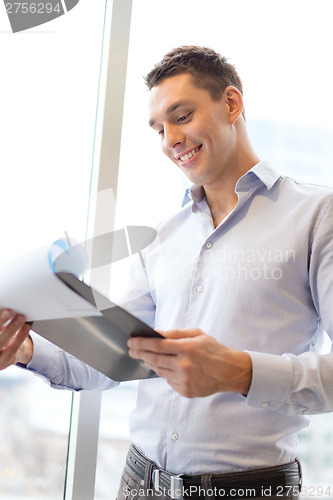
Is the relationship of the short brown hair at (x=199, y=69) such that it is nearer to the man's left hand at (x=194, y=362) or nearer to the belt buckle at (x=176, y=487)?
the man's left hand at (x=194, y=362)

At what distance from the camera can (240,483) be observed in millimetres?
1108

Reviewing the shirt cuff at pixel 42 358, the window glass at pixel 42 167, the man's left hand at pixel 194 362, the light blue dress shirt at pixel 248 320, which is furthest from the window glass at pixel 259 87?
the man's left hand at pixel 194 362

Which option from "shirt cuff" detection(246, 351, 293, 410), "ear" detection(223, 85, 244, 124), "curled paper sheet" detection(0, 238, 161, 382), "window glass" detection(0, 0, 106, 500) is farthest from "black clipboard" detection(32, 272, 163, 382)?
"ear" detection(223, 85, 244, 124)

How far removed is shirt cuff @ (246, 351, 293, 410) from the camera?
1.00 m

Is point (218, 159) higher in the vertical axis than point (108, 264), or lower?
higher

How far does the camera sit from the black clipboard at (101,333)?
0.83m

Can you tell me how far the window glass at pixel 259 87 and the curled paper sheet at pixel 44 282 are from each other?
33.4 inches

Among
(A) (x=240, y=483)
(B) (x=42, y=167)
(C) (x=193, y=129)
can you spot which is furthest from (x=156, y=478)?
(B) (x=42, y=167)

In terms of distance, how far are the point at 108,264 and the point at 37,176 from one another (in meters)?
0.37

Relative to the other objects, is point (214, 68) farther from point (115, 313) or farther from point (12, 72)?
point (115, 313)

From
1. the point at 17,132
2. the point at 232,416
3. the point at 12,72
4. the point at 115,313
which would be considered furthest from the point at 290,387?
the point at 12,72

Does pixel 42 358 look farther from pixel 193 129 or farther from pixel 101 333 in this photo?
pixel 193 129

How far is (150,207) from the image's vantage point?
69.1 inches

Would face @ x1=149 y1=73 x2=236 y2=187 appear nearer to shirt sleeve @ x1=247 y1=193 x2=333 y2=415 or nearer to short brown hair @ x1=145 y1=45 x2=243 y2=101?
short brown hair @ x1=145 y1=45 x2=243 y2=101
